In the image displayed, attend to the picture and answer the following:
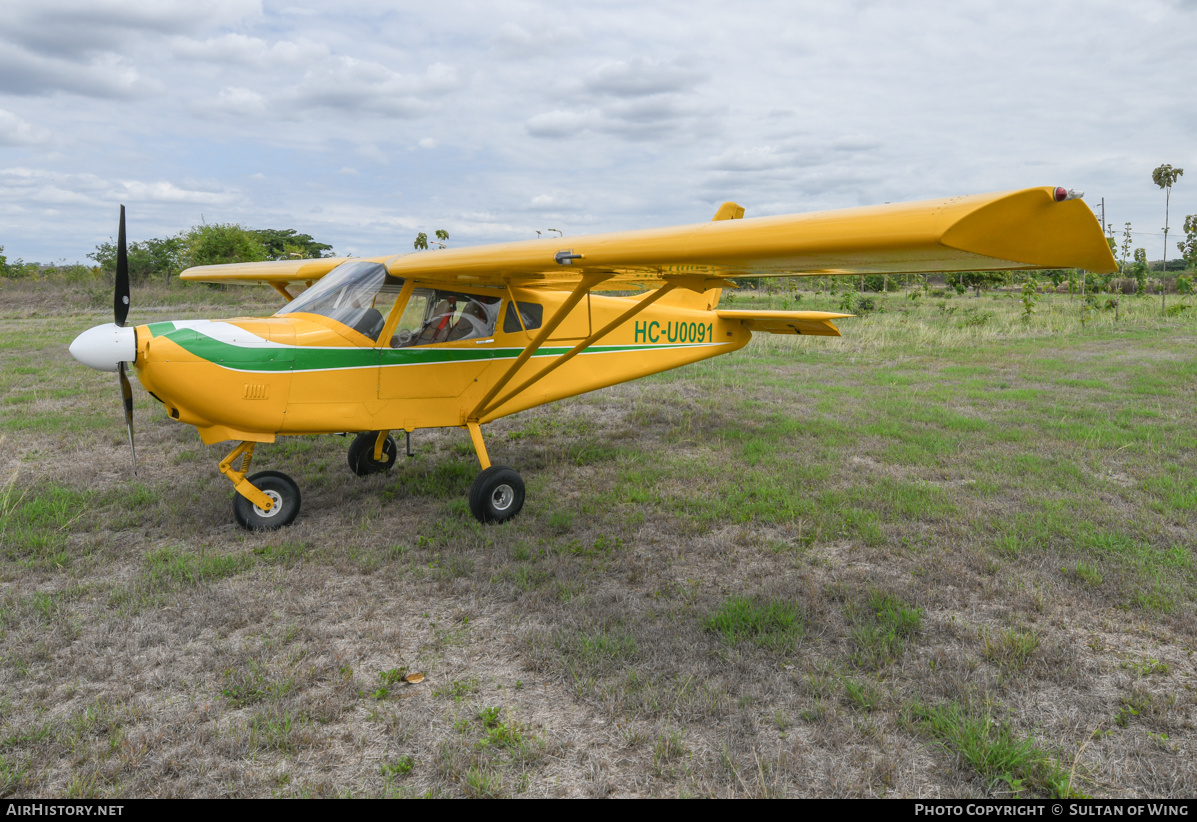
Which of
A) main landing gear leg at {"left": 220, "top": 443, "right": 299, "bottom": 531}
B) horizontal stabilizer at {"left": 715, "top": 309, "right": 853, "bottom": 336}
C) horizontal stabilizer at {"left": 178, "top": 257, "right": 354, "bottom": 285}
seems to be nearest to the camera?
main landing gear leg at {"left": 220, "top": 443, "right": 299, "bottom": 531}

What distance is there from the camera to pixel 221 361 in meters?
4.72

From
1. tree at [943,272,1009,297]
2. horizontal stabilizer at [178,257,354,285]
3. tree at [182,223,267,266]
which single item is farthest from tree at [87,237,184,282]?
tree at [943,272,1009,297]

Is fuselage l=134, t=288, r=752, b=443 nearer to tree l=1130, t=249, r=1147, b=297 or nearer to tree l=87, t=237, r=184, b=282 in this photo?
tree l=1130, t=249, r=1147, b=297

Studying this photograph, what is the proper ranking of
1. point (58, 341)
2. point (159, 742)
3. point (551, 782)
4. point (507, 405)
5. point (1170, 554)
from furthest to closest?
point (58, 341)
point (507, 405)
point (1170, 554)
point (159, 742)
point (551, 782)

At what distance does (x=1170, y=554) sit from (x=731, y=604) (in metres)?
3.23

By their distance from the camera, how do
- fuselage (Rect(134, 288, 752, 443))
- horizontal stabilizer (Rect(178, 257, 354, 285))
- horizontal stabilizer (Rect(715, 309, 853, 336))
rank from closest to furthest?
fuselage (Rect(134, 288, 752, 443)), horizontal stabilizer (Rect(178, 257, 354, 285)), horizontal stabilizer (Rect(715, 309, 853, 336))

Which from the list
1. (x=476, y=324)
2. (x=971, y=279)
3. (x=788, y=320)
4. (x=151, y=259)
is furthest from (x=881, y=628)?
(x=151, y=259)

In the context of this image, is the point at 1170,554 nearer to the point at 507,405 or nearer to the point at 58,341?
the point at 507,405

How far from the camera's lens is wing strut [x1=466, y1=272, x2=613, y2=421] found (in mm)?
4734

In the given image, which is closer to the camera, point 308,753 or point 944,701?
point 308,753

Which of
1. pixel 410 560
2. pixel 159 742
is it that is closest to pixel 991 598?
pixel 410 560

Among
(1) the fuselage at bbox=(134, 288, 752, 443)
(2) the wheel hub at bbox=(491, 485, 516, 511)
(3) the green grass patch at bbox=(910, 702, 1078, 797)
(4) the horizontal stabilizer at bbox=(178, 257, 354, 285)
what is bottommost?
(3) the green grass patch at bbox=(910, 702, 1078, 797)

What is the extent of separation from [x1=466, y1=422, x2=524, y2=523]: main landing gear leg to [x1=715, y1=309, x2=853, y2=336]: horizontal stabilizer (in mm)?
4239

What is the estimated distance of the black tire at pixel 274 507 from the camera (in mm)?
5121
